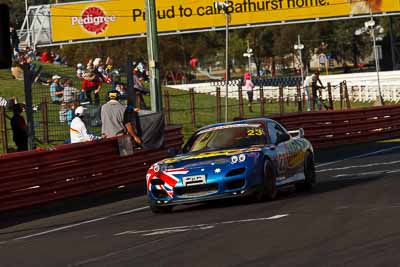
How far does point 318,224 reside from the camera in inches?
467

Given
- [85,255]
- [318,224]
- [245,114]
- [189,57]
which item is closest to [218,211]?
[318,224]

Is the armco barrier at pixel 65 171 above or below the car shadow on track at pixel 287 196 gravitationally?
above

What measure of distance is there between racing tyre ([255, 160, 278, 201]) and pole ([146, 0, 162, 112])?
767 cm

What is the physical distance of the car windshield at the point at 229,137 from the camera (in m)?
15.8

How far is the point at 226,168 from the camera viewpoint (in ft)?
48.4

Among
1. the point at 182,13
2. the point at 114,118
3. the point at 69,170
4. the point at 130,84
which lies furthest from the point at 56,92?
the point at 182,13

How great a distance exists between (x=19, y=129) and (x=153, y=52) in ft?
11.0

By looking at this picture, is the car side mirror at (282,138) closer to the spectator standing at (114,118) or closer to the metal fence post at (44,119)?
the spectator standing at (114,118)

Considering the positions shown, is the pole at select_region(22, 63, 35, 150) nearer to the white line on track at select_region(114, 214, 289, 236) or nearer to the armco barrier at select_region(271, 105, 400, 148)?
the white line on track at select_region(114, 214, 289, 236)

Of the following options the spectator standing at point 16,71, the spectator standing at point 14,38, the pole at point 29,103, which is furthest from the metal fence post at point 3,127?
the spectator standing at point 16,71

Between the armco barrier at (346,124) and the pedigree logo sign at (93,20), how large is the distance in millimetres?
28098

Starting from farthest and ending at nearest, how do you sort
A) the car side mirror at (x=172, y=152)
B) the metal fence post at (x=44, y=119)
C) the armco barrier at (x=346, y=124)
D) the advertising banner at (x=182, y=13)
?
the advertising banner at (x=182, y=13) → the armco barrier at (x=346, y=124) → the metal fence post at (x=44, y=119) → the car side mirror at (x=172, y=152)

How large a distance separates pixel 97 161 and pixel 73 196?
971 millimetres

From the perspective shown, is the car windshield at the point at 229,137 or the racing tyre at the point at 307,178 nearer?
the car windshield at the point at 229,137
